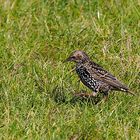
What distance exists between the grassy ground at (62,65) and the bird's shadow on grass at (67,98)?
0.5 inches

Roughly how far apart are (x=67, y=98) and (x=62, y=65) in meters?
1.18

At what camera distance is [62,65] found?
1038 centimetres

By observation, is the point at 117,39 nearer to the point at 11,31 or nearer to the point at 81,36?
the point at 81,36

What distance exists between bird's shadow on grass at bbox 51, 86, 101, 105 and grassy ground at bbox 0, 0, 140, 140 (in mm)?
13

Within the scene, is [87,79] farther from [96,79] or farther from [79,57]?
[79,57]

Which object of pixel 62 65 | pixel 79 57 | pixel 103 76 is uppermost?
pixel 79 57

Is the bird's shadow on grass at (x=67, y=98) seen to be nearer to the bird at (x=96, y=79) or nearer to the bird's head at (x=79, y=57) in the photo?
the bird at (x=96, y=79)

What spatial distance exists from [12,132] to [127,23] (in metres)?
3.99


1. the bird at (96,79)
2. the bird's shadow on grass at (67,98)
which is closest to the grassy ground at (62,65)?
the bird's shadow on grass at (67,98)

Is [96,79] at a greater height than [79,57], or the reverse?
[79,57]

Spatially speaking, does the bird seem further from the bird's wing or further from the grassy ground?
the grassy ground

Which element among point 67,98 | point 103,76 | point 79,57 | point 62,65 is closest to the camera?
point 67,98

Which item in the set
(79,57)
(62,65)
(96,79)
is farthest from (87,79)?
(62,65)

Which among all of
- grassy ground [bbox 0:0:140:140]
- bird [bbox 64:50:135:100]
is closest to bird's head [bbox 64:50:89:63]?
bird [bbox 64:50:135:100]
